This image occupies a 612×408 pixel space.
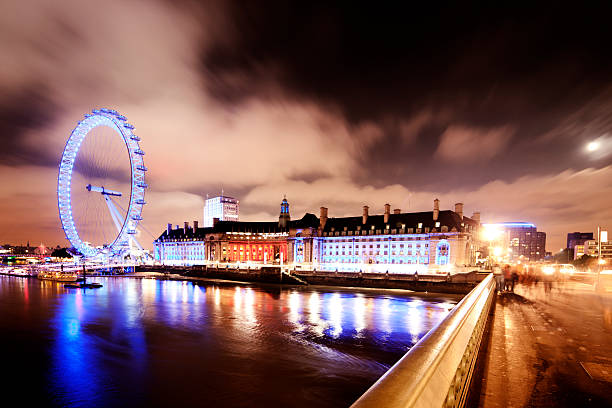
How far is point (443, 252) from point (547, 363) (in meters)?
77.8

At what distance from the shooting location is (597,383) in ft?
19.0

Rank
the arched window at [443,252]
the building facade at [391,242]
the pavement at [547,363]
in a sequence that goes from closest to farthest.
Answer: the pavement at [547,363] → the building facade at [391,242] → the arched window at [443,252]

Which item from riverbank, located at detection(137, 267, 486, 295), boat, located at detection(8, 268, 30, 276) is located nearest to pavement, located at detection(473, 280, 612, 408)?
riverbank, located at detection(137, 267, 486, 295)

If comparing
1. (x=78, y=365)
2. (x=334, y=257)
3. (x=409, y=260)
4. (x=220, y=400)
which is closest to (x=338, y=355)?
(x=220, y=400)

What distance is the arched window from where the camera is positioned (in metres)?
77.6

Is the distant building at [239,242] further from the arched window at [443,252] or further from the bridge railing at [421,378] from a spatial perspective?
the bridge railing at [421,378]

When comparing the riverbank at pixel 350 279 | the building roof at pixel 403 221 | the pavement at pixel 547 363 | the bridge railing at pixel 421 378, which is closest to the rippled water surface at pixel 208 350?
the riverbank at pixel 350 279

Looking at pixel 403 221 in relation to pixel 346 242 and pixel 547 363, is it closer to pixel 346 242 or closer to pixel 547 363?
pixel 346 242

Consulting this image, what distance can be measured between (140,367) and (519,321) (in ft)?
74.2

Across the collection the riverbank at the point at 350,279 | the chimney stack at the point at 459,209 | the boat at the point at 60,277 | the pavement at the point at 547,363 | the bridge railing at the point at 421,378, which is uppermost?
the chimney stack at the point at 459,209

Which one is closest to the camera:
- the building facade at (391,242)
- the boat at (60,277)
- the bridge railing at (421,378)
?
the bridge railing at (421,378)

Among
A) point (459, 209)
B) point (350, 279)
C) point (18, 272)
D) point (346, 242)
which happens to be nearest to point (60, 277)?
point (18, 272)

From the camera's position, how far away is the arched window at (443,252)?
77562 mm

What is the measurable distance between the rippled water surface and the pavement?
10119 mm
